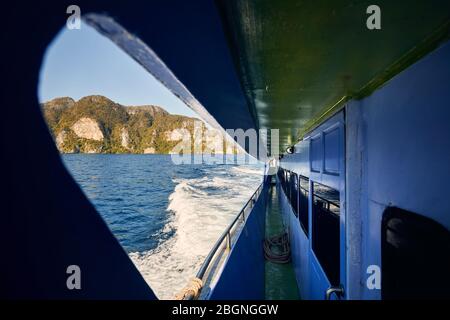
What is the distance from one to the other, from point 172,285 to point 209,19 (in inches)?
286

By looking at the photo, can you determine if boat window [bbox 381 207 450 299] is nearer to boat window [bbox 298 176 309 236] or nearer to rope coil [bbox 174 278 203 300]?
rope coil [bbox 174 278 203 300]

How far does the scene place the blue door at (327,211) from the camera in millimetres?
2748

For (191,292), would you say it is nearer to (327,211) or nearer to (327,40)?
(327,40)

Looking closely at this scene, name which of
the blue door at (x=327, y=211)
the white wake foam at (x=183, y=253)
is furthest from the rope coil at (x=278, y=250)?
the blue door at (x=327, y=211)

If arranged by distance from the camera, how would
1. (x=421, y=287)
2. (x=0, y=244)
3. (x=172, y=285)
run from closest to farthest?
(x=0, y=244)
(x=421, y=287)
(x=172, y=285)

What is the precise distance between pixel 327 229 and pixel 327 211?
29cm

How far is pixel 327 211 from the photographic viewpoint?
356cm

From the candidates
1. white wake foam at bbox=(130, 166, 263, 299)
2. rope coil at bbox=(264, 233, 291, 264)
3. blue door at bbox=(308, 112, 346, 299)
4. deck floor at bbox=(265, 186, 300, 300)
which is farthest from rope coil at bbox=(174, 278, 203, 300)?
rope coil at bbox=(264, 233, 291, 264)

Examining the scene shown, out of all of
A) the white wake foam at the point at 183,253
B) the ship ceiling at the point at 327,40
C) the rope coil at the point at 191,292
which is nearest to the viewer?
the ship ceiling at the point at 327,40

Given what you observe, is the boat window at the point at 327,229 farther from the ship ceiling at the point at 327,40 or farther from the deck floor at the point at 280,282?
the deck floor at the point at 280,282

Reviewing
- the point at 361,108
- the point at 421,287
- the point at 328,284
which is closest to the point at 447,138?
the point at 421,287

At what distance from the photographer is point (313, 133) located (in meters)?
4.62

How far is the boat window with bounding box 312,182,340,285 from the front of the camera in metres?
3.07

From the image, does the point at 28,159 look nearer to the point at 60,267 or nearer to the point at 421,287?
the point at 60,267
